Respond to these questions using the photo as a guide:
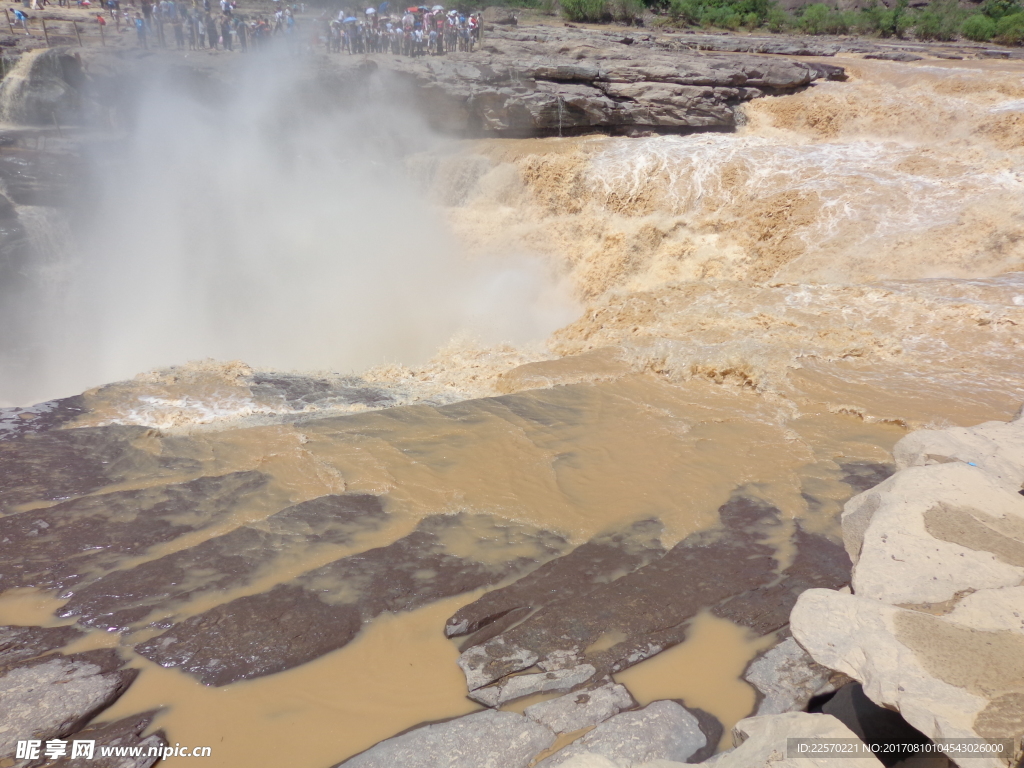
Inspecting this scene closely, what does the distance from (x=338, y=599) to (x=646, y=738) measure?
1465 millimetres

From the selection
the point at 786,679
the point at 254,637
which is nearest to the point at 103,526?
the point at 254,637

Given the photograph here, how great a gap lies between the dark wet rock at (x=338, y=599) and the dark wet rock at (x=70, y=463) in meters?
1.68

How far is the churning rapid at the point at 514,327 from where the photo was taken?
3041 mm

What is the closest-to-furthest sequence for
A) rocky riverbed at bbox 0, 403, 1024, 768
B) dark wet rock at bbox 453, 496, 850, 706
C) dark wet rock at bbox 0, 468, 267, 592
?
rocky riverbed at bbox 0, 403, 1024, 768
dark wet rock at bbox 453, 496, 850, 706
dark wet rock at bbox 0, 468, 267, 592

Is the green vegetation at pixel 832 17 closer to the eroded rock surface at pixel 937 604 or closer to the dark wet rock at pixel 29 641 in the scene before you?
the eroded rock surface at pixel 937 604

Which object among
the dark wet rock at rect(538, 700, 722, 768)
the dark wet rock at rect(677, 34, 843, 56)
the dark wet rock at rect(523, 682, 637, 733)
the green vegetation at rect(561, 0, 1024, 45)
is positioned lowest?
the dark wet rock at rect(523, 682, 637, 733)

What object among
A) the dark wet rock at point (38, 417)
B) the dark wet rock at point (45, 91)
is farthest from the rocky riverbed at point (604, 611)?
the dark wet rock at point (45, 91)

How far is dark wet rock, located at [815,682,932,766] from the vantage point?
2.02m

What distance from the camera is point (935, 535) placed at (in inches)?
95.3

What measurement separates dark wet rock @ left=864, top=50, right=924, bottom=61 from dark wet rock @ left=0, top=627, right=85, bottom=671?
1465 centimetres

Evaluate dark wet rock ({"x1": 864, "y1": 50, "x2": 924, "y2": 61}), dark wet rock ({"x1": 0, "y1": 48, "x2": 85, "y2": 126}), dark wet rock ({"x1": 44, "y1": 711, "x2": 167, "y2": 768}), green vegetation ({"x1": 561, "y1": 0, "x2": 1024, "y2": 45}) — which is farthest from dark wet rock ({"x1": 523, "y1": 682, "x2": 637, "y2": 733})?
green vegetation ({"x1": 561, "y1": 0, "x2": 1024, "y2": 45})

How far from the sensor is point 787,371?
5594 mm

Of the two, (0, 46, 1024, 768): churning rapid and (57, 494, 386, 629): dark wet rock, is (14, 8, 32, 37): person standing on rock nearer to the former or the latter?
(0, 46, 1024, 768): churning rapid

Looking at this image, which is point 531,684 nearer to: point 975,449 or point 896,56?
point 975,449
